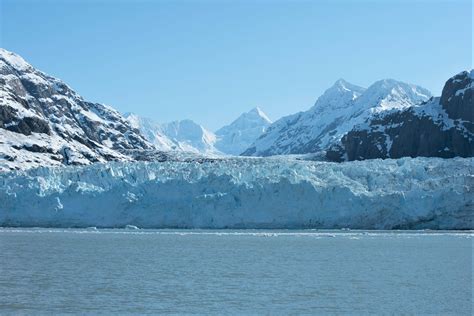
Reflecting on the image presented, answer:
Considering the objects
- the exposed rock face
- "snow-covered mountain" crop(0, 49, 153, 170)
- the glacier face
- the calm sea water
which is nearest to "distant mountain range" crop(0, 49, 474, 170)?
the exposed rock face

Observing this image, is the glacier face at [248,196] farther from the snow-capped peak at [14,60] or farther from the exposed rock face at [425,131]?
the snow-capped peak at [14,60]

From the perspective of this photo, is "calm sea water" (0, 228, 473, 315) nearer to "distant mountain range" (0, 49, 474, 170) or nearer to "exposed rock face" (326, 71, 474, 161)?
"exposed rock face" (326, 71, 474, 161)

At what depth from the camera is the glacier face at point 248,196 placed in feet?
156

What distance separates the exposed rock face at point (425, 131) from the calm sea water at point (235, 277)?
48527 millimetres

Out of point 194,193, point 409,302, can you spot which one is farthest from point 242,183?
point 409,302

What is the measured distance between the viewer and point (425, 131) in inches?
3602

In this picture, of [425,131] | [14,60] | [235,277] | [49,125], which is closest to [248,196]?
[235,277]

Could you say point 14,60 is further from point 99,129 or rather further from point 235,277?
point 235,277

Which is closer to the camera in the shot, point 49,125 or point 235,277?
point 235,277

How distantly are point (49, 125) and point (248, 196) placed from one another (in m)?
83.0

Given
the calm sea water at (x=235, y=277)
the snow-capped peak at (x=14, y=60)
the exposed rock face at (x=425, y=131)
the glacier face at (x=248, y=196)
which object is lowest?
the calm sea water at (x=235, y=277)

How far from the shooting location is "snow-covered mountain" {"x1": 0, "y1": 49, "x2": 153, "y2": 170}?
103312 mm

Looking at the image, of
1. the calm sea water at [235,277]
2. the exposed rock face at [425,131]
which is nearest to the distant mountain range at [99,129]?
the exposed rock face at [425,131]

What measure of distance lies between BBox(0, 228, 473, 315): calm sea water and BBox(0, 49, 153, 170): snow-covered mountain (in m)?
60.9
